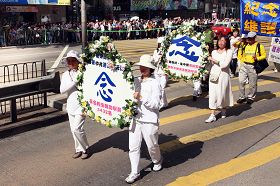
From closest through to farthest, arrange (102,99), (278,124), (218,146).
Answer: (102,99) < (218,146) < (278,124)

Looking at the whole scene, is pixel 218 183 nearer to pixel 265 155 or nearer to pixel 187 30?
pixel 265 155

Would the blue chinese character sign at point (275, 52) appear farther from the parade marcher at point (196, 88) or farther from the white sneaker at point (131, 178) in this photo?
the white sneaker at point (131, 178)

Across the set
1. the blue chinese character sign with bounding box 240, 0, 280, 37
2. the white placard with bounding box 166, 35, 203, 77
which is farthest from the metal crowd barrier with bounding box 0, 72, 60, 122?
the blue chinese character sign with bounding box 240, 0, 280, 37

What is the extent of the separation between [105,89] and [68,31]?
25.0 meters

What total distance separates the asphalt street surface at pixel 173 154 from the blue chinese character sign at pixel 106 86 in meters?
0.93

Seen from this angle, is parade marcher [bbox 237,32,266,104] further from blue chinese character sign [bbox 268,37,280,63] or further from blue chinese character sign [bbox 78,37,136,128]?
blue chinese character sign [bbox 78,37,136,128]

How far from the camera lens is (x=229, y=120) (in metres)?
9.20

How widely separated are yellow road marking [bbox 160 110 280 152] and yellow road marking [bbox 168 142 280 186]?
111 cm

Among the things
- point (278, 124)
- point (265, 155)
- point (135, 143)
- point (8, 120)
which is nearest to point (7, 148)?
point (8, 120)

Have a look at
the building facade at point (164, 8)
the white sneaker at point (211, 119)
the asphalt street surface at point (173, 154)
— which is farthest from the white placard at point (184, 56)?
the building facade at point (164, 8)

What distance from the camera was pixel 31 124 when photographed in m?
8.47

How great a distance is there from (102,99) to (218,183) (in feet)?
7.14

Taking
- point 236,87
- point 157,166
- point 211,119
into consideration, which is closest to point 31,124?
point 157,166

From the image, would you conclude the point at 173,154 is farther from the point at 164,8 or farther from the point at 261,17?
the point at 164,8
